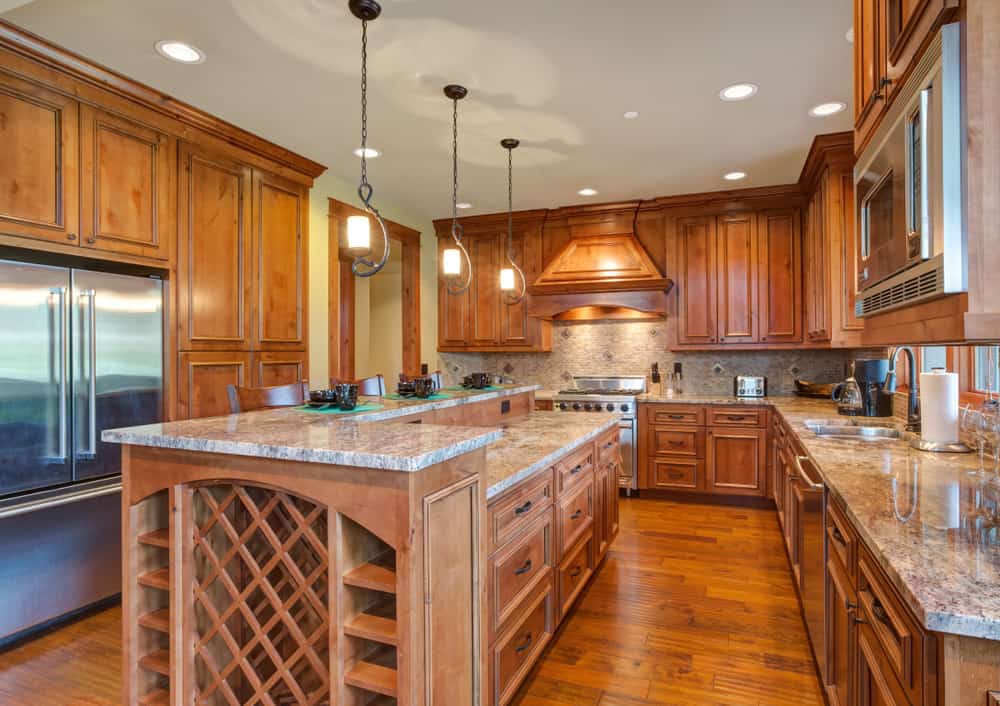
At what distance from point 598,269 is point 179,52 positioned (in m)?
3.65

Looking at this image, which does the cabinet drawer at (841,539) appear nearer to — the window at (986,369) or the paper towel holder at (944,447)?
the paper towel holder at (944,447)

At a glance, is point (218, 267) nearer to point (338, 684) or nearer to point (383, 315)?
point (338, 684)

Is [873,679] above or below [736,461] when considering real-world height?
above

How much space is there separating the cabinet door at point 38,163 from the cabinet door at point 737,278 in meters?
4.66

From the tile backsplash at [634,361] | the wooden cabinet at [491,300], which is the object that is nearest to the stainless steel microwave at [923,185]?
the tile backsplash at [634,361]

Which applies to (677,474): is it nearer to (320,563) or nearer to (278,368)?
(278,368)

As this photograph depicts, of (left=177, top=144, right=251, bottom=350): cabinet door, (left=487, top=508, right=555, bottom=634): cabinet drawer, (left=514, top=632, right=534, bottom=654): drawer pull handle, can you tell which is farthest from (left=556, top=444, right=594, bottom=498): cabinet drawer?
(left=177, top=144, right=251, bottom=350): cabinet door

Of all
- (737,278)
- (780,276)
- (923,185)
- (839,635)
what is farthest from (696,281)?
(923,185)

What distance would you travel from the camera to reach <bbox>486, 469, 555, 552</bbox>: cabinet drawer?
192 cm

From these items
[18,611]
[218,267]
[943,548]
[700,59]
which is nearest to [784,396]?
[700,59]

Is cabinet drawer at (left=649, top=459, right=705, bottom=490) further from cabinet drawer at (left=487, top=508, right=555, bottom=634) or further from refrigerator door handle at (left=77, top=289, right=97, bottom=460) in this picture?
refrigerator door handle at (left=77, top=289, right=97, bottom=460)

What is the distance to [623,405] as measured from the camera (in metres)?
5.14

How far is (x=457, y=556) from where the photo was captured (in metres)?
1.58

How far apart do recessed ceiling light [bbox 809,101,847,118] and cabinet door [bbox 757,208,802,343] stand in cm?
166
